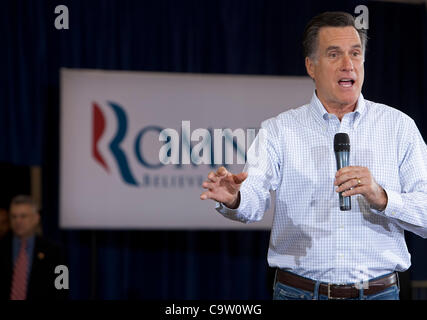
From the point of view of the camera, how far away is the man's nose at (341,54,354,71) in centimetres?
186

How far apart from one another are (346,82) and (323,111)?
4.6 inches

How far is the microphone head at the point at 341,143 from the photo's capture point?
5.59 feet

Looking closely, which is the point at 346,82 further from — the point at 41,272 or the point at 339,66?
the point at 41,272

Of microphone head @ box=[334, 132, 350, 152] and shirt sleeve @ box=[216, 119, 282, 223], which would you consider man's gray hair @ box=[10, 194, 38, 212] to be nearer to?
shirt sleeve @ box=[216, 119, 282, 223]

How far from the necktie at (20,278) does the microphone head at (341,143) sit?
6.51 ft

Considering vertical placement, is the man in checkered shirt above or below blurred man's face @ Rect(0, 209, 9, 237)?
above

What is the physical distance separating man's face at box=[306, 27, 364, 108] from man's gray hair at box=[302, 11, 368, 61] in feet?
0.06

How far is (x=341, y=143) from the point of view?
5.60 feet

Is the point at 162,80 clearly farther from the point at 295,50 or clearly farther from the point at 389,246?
the point at 389,246

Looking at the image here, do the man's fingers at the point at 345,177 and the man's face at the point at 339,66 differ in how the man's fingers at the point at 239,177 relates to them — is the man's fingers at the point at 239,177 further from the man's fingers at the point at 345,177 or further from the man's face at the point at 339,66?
the man's face at the point at 339,66

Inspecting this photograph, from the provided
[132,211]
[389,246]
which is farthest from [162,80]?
[389,246]

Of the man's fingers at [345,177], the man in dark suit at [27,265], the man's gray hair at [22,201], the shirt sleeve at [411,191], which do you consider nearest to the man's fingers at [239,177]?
the man's fingers at [345,177]

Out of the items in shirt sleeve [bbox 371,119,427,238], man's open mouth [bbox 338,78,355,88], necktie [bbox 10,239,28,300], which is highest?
man's open mouth [bbox 338,78,355,88]

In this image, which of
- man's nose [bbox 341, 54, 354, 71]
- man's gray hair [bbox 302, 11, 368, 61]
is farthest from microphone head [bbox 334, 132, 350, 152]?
man's gray hair [bbox 302, 11, 368, 61]
